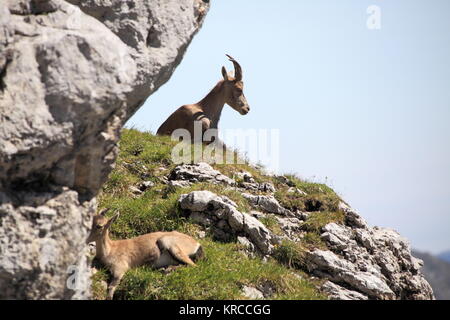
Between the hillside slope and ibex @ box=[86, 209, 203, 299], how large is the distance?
236 millimetres

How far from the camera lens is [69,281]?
7.79m

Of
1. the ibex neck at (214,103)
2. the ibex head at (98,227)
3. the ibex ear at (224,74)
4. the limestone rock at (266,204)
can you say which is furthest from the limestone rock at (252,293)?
the ibex ear at (224,74)

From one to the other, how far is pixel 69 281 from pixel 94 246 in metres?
3.80

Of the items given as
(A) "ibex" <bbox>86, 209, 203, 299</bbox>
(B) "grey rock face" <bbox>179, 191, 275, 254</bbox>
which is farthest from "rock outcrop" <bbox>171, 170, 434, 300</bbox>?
(A) "ibex" <bbox>86, 209, 203, 299</bbox>

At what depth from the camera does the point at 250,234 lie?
13.1 m

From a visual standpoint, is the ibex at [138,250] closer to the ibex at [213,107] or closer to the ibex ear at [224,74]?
the ibex at [213,107]

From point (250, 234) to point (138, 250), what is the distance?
2908 mm

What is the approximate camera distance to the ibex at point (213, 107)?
20.5 meters

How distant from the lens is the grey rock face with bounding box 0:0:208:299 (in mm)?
7094

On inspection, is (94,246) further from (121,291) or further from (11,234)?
(11,234)

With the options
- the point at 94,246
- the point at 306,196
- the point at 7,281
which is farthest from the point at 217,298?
the point at 306,196

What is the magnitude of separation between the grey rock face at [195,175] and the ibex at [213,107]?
4484mm

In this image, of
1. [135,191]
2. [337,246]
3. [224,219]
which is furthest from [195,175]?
[337,246]

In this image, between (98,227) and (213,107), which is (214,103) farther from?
(98,227)
